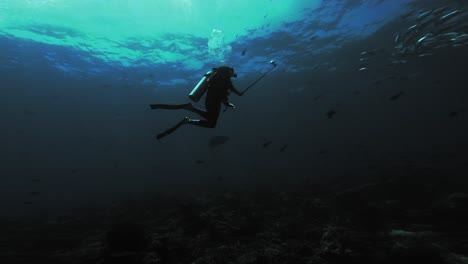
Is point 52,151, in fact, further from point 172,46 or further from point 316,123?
point 316,123

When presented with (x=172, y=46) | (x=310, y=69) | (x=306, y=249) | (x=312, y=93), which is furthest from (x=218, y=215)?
(x=312, y=93)

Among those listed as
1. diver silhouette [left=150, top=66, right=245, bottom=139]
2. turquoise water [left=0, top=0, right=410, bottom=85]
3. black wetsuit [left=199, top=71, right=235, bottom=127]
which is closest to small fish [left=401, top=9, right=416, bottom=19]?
turquoise water [left=0, top=0, right=410, bottom=85]

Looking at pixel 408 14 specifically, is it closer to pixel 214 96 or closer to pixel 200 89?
pixel 214 96

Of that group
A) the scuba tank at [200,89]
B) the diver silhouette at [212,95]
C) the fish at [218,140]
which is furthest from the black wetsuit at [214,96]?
the fish at [218,140]

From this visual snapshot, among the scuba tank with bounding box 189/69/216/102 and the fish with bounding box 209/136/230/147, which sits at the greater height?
the scuba tank with bounding box 189/69/216/102

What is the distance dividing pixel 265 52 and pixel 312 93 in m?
23.9

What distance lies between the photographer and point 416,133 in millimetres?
109625

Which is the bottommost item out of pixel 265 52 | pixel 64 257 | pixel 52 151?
pixel 64 257

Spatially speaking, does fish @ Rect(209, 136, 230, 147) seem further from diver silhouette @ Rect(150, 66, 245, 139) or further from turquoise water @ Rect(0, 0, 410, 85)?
turquoise water @ Rect(0, 0, 410, 85)

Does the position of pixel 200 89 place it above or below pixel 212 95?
above

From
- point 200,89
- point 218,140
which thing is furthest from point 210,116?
point 218,140

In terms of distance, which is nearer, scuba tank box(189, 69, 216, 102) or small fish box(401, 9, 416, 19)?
scuba tank box(189, 69, 216, 102)

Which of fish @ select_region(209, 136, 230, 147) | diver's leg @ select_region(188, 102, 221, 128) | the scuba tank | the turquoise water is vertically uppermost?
the turquoise water

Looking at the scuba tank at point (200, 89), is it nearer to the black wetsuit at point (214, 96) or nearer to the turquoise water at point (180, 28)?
the black wetsuit at point (214, 96)
